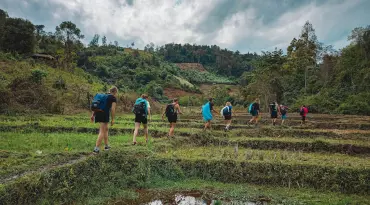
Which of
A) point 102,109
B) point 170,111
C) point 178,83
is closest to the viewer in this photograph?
point 102,109

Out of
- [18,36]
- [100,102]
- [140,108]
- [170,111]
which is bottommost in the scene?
[170,111]

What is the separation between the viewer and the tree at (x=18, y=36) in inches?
1387

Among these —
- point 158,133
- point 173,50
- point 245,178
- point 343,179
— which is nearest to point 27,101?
point 158,133

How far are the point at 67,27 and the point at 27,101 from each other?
29.5m

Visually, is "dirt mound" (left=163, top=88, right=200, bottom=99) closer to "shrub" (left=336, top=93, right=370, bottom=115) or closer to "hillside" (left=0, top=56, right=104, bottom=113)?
"shrub" (left=336, top=93, right=370, bottom=115)

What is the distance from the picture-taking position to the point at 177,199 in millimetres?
7066

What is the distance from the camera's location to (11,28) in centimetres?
3509

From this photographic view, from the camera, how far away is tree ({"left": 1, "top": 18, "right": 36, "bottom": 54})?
35.2 metres

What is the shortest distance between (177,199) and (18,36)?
123 ft

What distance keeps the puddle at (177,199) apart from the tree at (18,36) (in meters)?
35.6

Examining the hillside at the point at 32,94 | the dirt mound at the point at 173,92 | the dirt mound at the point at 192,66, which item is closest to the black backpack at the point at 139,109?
the hillside at the point at 32,94

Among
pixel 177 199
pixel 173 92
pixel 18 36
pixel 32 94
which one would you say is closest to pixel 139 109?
pixel 177 199

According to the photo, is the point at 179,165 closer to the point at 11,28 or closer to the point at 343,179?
the point at 343,179

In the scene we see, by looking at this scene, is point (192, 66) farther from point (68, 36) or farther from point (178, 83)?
point (68, 36)
